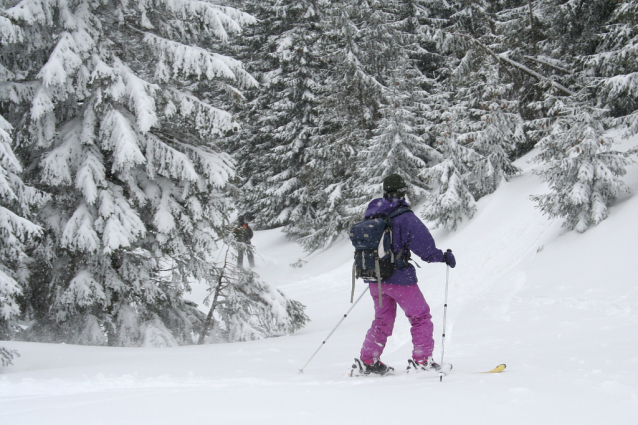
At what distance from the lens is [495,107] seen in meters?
13.8

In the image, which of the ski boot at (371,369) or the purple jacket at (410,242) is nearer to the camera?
the purple jacket at (410,242)

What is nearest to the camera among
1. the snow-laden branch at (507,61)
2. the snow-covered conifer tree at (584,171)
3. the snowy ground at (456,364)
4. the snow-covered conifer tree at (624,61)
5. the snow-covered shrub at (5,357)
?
the snowy ground at (456,364)

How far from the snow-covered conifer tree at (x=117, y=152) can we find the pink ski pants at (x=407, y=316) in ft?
13.2

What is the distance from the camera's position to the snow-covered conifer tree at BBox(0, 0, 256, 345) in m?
6.77

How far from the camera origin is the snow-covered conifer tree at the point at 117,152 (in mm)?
6766

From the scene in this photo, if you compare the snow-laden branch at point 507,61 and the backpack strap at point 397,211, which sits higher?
the snow-laden branch at point 507,61

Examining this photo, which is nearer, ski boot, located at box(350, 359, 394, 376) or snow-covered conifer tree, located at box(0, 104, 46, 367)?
ski boot, located at box(350, 359, 394, 376)

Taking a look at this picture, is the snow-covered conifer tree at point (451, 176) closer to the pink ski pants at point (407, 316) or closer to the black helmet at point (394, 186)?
the black helmet at point (394, 186)

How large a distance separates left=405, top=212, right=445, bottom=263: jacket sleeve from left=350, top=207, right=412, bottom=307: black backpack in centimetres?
16

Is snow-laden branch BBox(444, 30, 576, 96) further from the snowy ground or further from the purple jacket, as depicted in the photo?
the purple jacket

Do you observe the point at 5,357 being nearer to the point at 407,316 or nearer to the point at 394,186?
the point at 407,316

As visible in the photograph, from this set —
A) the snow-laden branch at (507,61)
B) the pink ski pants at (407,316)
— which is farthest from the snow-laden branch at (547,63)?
the pink ski pants at (407,316)

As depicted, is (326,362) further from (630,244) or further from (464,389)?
(630,244)

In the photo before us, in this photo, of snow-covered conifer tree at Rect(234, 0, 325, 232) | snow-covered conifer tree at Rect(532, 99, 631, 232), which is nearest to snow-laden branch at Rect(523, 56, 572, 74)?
snow-covered conifer tree at Rect(532, 99, 631, 232)
